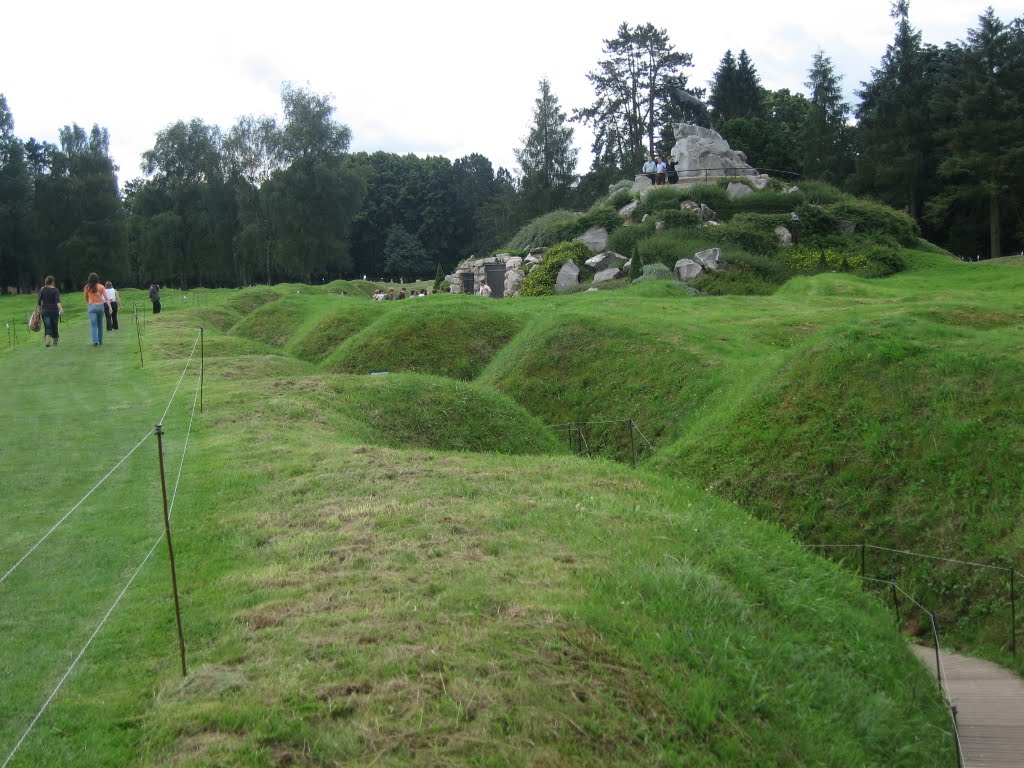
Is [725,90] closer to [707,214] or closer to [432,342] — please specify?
[707,214]

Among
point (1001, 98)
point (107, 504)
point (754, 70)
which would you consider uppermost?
point (754, 70)

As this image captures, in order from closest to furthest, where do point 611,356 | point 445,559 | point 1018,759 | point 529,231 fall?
1. point 1018,759
2. point 445,559
3. point 611,356
4. point 529,231

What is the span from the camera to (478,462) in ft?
37.7

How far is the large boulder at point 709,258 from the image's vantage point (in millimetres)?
31719

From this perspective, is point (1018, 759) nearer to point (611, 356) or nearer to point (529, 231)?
point (611, 356)

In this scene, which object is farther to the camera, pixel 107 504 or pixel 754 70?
pixel 754 70

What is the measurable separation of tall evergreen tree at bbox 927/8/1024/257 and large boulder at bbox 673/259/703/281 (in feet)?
59.0

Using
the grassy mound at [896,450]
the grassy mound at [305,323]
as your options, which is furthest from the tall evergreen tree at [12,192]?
the grassy mound at [896,450]

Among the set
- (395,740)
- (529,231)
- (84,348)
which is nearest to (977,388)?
(395,740)

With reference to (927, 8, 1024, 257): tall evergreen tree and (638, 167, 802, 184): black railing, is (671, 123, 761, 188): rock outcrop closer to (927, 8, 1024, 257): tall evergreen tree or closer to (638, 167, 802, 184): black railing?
(638, 167, 802, 184): black railing

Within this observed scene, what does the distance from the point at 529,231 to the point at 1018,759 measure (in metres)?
38.2

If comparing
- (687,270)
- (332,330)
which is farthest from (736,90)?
(332,330)

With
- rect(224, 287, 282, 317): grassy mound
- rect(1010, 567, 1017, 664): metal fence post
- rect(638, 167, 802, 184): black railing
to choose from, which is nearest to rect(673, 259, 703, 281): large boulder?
rect(638, 167, 802, 184): black railing

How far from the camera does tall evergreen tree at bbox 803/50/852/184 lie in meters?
53.8
